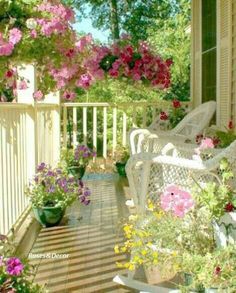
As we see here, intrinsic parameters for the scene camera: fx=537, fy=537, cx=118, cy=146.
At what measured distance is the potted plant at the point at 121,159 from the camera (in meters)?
7.19

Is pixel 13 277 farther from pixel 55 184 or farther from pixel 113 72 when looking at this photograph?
pixel 113 72

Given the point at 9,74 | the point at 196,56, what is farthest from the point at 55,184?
the point at 196,56

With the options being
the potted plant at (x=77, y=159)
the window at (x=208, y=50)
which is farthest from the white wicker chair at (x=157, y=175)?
the potted plant at (x=77, y=159)

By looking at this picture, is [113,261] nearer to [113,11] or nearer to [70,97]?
[70,97]

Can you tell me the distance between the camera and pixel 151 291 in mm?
2953

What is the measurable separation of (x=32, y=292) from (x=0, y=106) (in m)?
1.49

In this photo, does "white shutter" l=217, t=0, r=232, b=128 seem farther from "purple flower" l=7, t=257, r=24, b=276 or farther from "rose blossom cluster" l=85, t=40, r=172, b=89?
"purple flower" l=7, t=257, r=24, b=276

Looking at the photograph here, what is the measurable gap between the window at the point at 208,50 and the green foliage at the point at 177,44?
13.6 feet

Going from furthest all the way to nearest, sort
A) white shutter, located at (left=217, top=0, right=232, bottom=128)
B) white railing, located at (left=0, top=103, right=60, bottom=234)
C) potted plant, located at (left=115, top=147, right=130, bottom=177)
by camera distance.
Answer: potted plant, located at (left=115, top=147, right=130, bottom=177) < white shutter, located at (left=217, top=0, right=232, bottom=128) < white railing, located at (left=0, top=103, right=60, bottom=234)

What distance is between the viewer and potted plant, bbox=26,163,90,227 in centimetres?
441

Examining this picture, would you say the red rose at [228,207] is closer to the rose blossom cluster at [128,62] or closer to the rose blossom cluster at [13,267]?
the rose blossom cluster at [13,267]

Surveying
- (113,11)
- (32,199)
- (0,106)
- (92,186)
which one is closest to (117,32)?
(113,11)

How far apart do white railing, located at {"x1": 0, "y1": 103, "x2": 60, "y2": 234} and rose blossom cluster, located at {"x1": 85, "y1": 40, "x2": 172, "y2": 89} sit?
0.69 m

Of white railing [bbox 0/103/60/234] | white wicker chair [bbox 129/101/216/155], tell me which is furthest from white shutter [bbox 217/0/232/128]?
white railing [bbox 0/103/60/234]
